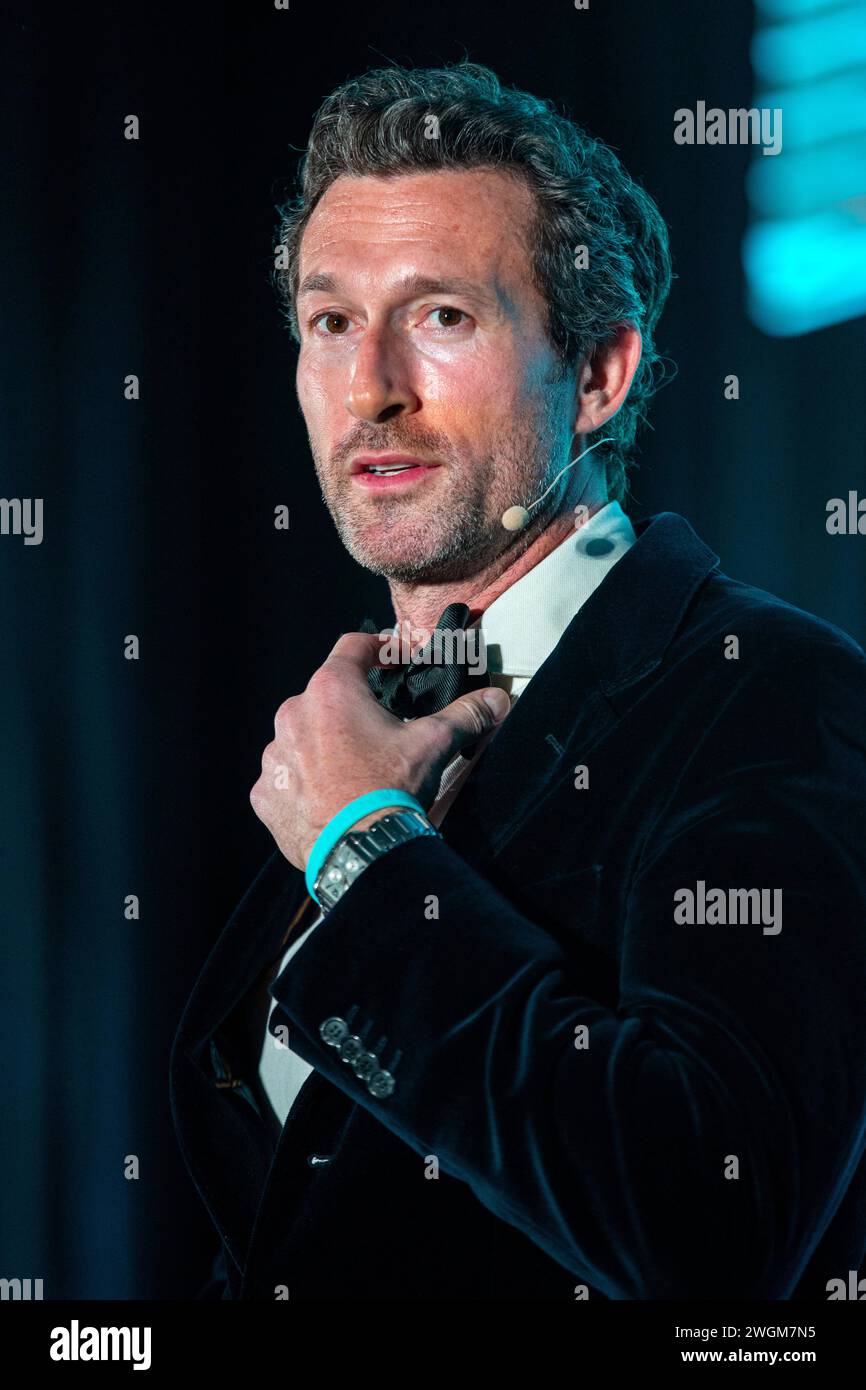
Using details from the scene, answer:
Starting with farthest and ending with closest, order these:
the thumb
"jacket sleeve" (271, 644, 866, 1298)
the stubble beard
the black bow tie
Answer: the stubble beard < the black bow tie < the thumb < "jacket sleeve" (271, 644, 866, 1298)

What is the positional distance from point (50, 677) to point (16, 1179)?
78 centimetres

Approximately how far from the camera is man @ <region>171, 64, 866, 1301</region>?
109 centimetres

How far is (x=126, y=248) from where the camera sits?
227cm

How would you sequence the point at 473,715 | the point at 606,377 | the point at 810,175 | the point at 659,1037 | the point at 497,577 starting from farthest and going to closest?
the point at 810,175, the point at 606,377, the point at 497,577, the point at 473,715, the point at 659,1037

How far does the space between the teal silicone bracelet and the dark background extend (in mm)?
1024

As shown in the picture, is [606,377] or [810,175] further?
[810,175]

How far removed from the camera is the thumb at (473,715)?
1422 mm

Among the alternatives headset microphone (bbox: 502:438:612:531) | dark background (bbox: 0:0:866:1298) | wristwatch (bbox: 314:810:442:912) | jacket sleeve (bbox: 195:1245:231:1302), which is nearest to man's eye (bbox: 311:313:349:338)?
headset microphone (bbox: 502:438:612:531)

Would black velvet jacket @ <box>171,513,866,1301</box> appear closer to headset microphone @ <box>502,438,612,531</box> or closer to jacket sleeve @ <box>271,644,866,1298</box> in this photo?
jacket sleeve @ <box>271,644,866,1298</box>

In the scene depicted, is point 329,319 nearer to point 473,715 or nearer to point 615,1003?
point 473,715

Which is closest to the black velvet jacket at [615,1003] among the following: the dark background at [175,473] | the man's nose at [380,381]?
the man's nose at [380,381]

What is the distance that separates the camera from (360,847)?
124 cm

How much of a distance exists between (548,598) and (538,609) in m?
0.02

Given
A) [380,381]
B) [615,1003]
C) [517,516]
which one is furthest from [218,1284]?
[380,381]
